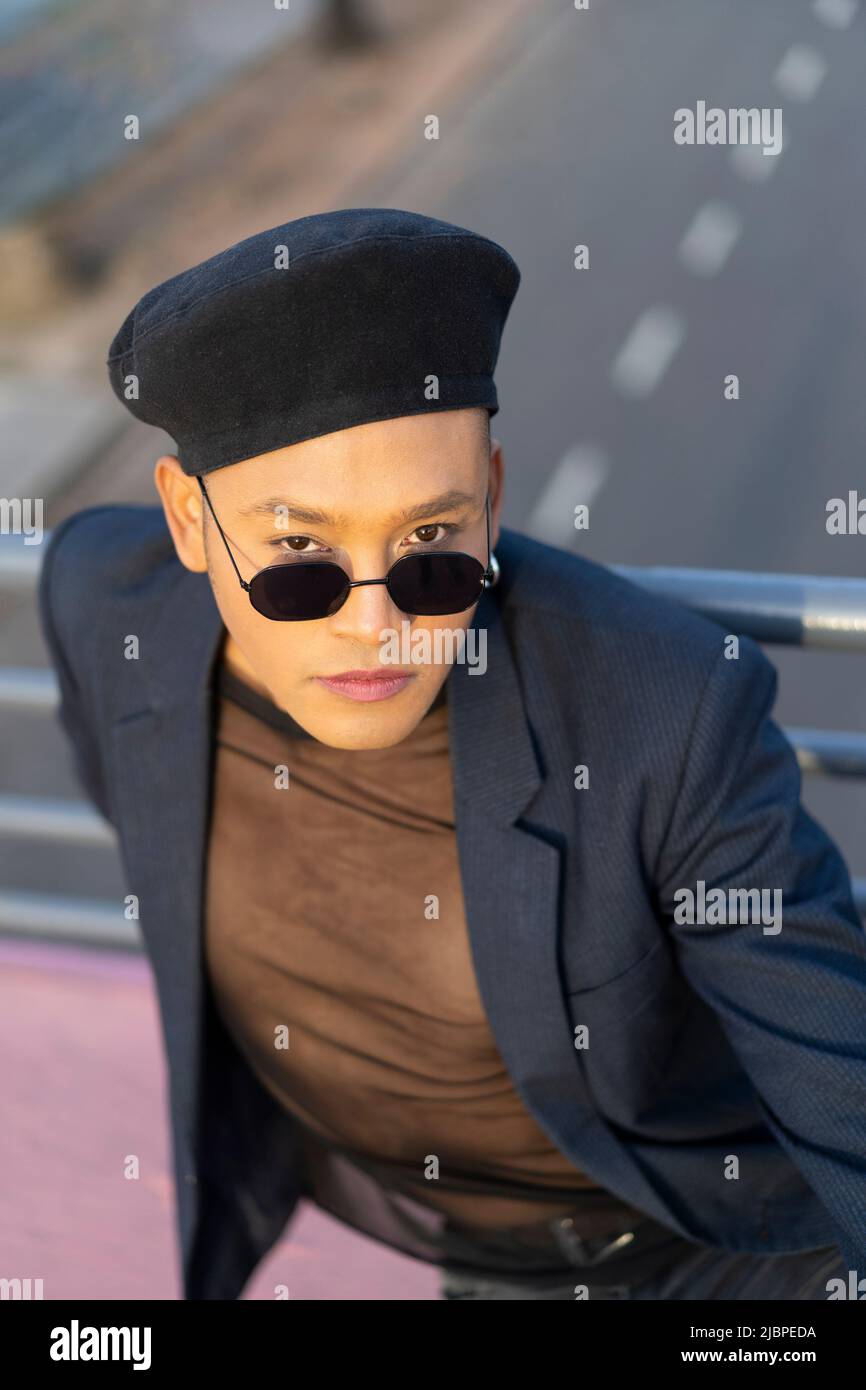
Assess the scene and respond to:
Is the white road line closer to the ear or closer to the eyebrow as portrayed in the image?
the ear

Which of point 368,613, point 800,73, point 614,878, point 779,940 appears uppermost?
point 800,73

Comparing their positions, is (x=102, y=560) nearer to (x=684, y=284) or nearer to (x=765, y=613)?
(x=765, y=613)

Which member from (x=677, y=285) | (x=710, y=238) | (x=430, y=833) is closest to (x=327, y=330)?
(x=430, y=833)

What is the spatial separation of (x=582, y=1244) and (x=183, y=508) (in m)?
1.36

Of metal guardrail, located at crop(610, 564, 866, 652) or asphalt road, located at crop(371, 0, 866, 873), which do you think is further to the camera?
asphalt road, located at crop(371, 0, 866, 873)

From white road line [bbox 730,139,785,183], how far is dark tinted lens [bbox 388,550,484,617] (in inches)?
414

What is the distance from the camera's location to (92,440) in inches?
368

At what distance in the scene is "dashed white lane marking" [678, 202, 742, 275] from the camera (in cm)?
1076

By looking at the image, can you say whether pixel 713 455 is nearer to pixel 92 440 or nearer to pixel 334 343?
pixel 92 440

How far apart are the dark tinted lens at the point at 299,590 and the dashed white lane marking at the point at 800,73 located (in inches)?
463

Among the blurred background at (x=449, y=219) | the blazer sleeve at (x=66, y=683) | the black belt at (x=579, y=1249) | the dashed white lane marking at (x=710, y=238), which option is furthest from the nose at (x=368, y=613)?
the dashed white lane marking at (x=710, y=238)

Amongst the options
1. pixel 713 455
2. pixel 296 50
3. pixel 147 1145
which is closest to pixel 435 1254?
pixel 147 1145

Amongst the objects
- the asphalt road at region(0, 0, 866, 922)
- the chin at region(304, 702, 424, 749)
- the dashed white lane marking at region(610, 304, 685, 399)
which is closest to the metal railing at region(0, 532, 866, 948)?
the chin at region(304, 702, 424, 749)

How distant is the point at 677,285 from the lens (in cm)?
1056
